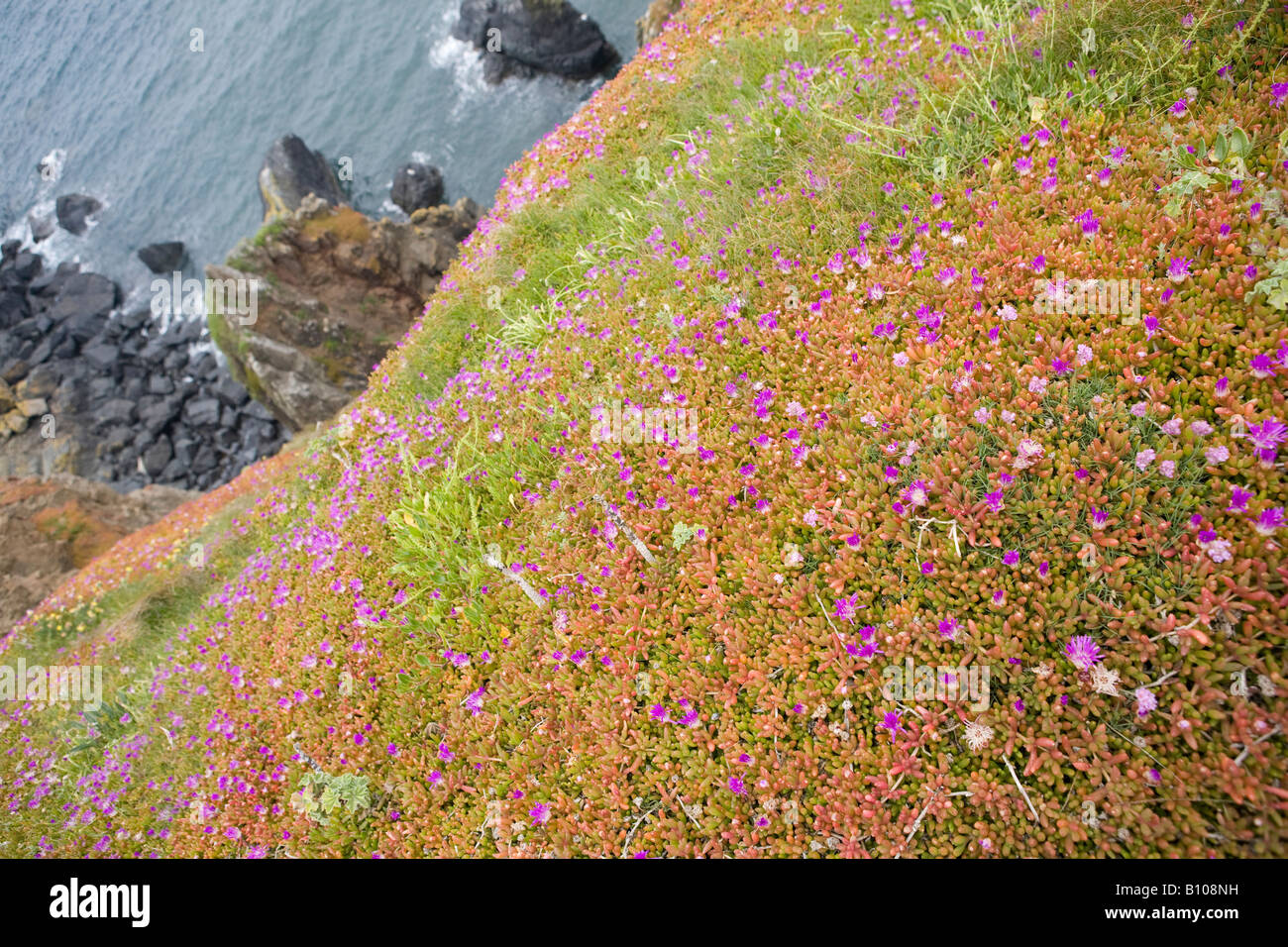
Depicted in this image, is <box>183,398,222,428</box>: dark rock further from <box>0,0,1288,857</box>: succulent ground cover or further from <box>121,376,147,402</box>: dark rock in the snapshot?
<box>0,0,1288,857</box>: succulent ground cover

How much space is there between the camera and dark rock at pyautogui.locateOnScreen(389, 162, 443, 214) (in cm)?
2697

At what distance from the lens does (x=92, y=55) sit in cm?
5209

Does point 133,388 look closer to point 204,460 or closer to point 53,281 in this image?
point 204,460

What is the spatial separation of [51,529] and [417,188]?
17.6 m

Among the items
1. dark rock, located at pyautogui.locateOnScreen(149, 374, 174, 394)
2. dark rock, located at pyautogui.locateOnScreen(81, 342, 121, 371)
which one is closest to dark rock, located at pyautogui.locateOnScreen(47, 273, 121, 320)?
dark rock, located at pyautogui.locateOnScreen(81, 342, 121, 371)

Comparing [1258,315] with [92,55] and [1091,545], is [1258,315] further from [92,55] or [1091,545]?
[92,55]

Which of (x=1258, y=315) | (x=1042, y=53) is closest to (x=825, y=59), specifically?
(x=1042, y=53)

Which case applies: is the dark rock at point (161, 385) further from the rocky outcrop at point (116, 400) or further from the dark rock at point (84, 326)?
the dark rock at point (84, 326)

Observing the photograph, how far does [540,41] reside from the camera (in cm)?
2802

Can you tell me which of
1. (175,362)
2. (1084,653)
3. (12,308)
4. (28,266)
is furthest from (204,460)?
(1084,653)

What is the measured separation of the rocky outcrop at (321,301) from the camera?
19828 millimetres
